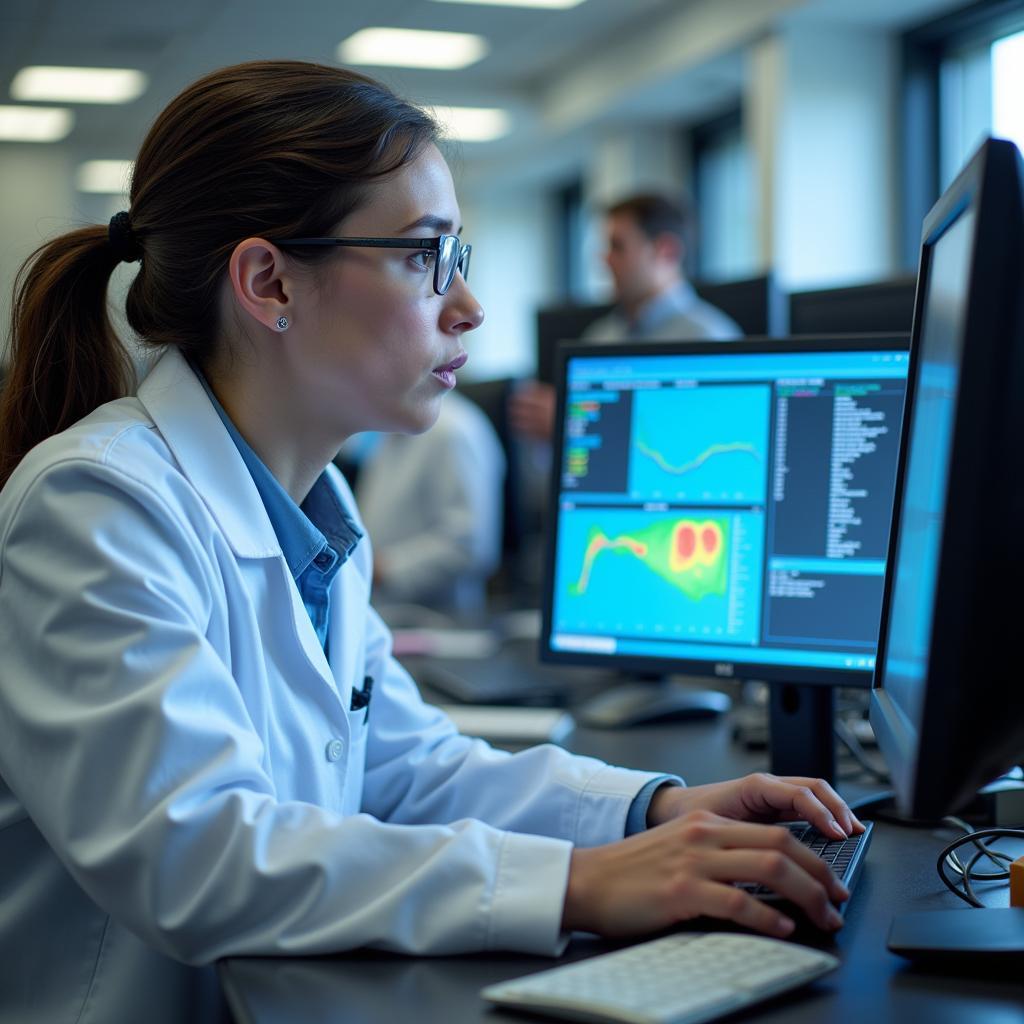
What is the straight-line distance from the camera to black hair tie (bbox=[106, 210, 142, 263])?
44.9 inches

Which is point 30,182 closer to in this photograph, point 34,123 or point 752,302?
point 34,123

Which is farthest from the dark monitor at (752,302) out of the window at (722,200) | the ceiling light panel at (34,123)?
the ceiling light panel at (34,123)

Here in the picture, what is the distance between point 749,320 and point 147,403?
43.3 inches

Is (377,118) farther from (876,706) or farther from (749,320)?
(749,320)

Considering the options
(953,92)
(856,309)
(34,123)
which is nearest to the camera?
(856,309)

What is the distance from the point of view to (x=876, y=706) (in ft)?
3.13

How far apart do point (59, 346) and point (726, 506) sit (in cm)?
65

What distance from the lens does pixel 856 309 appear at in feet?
4.96

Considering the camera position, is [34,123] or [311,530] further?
[34,123]

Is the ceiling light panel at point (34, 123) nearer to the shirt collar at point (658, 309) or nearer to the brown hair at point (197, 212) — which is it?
the shirt collar at point (658, 309)

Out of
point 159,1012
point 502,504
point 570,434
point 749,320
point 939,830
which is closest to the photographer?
point 159,1012

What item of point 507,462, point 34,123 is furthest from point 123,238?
point 34,123

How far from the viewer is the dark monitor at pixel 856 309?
1453 millimetres

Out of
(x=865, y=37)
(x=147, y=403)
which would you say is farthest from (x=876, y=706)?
(x=865, y=37)
